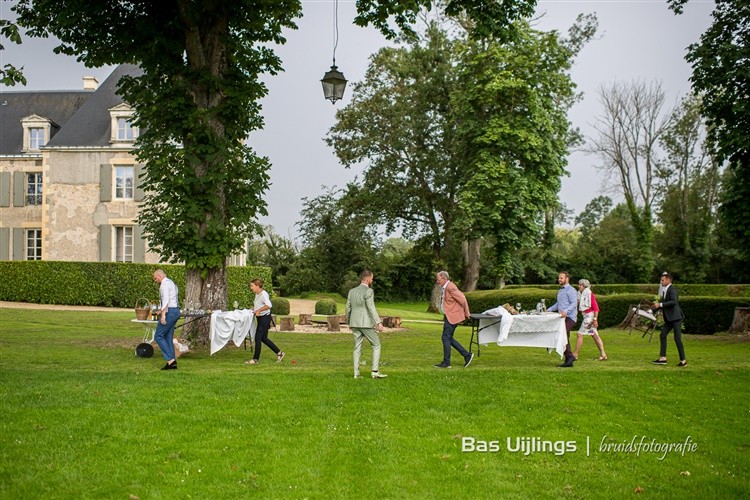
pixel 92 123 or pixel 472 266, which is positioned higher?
pixel 92 123

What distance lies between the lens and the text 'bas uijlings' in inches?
345

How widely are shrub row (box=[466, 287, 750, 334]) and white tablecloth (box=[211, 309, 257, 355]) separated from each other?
1475 centimetres

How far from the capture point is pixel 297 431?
9203 millimetres

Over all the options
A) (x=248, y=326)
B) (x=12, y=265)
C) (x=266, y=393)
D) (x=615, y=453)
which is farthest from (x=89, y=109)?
(x=615, y=453)

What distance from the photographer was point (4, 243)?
3712 centimetres

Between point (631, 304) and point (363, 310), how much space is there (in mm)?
17020

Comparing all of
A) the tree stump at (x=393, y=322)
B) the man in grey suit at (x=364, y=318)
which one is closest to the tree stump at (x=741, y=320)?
the tree stump at (x=393, y=322)

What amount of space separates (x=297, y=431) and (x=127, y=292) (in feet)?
80.7

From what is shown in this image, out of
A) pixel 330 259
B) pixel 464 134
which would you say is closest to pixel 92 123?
pixel 330 259

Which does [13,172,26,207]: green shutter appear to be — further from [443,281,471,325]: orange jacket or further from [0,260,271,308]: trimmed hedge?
[443,281,471,325]: orange jacket

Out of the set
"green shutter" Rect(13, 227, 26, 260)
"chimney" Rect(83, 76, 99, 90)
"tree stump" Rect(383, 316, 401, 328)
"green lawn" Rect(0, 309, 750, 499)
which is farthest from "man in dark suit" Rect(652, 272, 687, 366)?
"chimney" Rect(83, 76, 99, 90)

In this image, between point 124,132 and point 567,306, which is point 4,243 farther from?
point 567,306

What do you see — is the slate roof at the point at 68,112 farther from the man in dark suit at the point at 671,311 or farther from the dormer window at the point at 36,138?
the man in dark suit at the point at 671,311

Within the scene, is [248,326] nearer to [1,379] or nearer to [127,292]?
[1,379]
